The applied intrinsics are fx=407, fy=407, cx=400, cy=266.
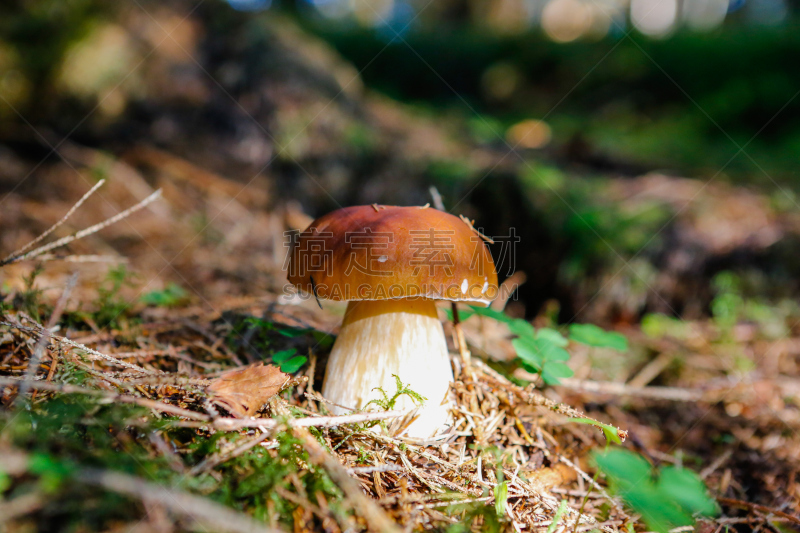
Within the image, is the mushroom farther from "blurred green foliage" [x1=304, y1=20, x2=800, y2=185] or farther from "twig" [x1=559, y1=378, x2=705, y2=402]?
"blurred green foliage" [x1=304, y1=20, x2=800, y2=185]

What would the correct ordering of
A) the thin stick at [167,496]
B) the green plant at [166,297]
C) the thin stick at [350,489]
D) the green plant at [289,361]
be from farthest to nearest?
the green plant at [166,297], the green plant at [289,361], the thin stick at [350,489], the thin stick at [167,496]

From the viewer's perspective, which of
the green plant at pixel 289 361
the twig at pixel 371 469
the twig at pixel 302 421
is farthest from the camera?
the green plant at pixel 289 361

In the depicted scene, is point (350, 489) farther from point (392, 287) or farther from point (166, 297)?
point (166, 297)

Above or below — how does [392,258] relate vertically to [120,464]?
above

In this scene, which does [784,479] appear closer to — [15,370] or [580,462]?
[580,462]

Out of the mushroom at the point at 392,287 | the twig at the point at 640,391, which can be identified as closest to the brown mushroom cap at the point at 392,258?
the mushroom at the point at 392,287

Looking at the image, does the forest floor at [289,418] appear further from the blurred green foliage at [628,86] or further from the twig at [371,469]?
the blurred green foliage at [628,86]

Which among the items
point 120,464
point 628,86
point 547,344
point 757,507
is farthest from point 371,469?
point 628,86
